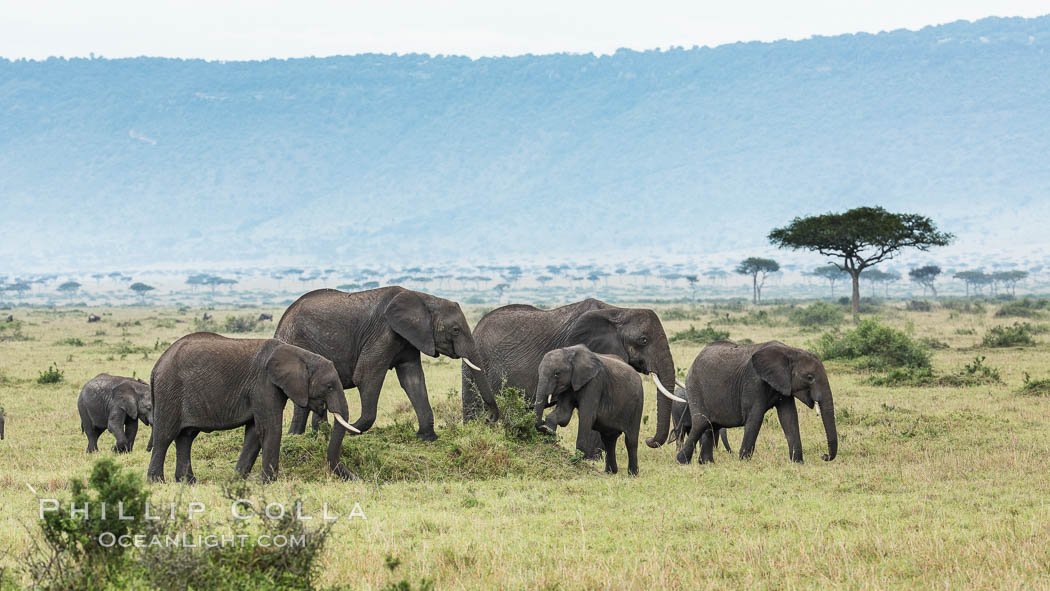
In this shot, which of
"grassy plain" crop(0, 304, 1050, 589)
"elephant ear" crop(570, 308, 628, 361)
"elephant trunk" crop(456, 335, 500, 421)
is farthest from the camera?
"elephant ear" crop(570, 308, 628, 361)

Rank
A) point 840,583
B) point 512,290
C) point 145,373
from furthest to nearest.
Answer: point 512,290
point 145,373
point 840,583

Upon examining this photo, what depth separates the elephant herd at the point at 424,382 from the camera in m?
13.2

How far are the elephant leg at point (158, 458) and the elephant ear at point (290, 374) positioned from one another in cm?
169

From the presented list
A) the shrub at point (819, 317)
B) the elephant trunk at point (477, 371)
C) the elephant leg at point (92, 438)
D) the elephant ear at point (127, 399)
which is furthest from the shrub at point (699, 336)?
the elephant leg at point (92, 438)

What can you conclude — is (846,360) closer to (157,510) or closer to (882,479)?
(882,479)

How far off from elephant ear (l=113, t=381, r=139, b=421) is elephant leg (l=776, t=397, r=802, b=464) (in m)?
10.3

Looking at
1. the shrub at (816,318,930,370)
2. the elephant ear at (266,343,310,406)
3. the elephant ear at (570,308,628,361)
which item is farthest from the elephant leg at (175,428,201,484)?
the shrub at (816,318,930,370)

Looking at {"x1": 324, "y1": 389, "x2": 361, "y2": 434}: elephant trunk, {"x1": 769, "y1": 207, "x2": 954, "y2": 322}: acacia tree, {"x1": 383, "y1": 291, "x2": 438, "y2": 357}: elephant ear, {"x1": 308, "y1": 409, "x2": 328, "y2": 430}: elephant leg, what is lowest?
{"x1": 308, "y1": 409, "x2": 328, "y2": 430}: elephant leg

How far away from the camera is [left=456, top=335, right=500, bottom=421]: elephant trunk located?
52.6 ft

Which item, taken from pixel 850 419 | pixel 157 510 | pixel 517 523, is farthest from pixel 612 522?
pixel 850 419

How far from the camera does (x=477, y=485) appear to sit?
13305 millimetres

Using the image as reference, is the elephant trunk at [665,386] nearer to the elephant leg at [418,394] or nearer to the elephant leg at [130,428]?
the elephant leg at [418,394]

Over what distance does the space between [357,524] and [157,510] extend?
280 centimetres

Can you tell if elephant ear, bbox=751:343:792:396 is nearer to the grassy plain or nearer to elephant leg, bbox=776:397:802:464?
elephant leg, bbox=776:397:802:464
